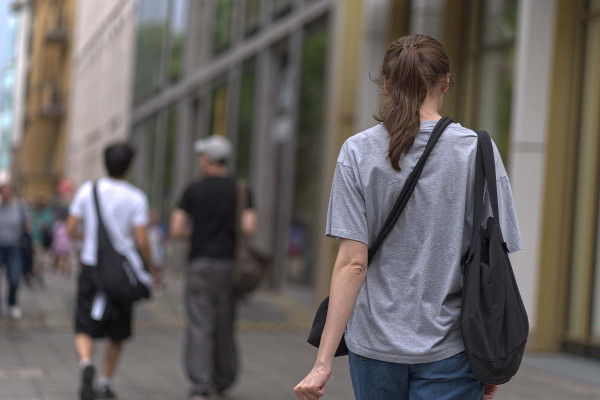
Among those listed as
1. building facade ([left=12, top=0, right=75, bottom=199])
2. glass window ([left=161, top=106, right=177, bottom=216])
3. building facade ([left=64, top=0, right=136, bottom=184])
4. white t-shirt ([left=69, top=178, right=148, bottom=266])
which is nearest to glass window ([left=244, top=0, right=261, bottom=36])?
glass window ([left=161, top=106, right=177, bottom=216])

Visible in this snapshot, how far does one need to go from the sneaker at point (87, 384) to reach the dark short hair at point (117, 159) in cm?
133

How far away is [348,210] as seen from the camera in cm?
294

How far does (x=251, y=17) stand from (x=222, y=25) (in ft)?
9.44

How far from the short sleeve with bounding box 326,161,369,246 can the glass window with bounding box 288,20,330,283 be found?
45.7 feet

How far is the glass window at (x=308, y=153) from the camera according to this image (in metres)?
17.5

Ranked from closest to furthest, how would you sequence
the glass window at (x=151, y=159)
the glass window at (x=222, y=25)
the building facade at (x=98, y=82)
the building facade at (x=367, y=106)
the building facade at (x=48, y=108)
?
the building facade at (x=367, y=106)
the glass window at (x=222, y=25)
the glass window at (x=151, y=159)
the building facade at (x=98, y=82)
the building facade at (x=48, y=108)

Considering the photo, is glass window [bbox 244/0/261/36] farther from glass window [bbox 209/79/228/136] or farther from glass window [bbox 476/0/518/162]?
glass window [bbox 476/0/518/162]

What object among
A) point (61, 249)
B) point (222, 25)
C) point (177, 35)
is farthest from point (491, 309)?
point (177, 35)

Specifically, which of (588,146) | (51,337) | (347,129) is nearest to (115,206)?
(51,337)

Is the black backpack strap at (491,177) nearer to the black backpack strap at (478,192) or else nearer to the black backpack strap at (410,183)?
the black backpack strap at (478,192)

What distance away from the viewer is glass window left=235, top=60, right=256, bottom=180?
21.8 metres

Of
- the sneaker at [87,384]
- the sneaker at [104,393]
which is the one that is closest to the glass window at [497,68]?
the sneaker at [104,393]

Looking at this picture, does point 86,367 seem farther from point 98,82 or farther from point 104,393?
point 98,82

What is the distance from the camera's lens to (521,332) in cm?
285
